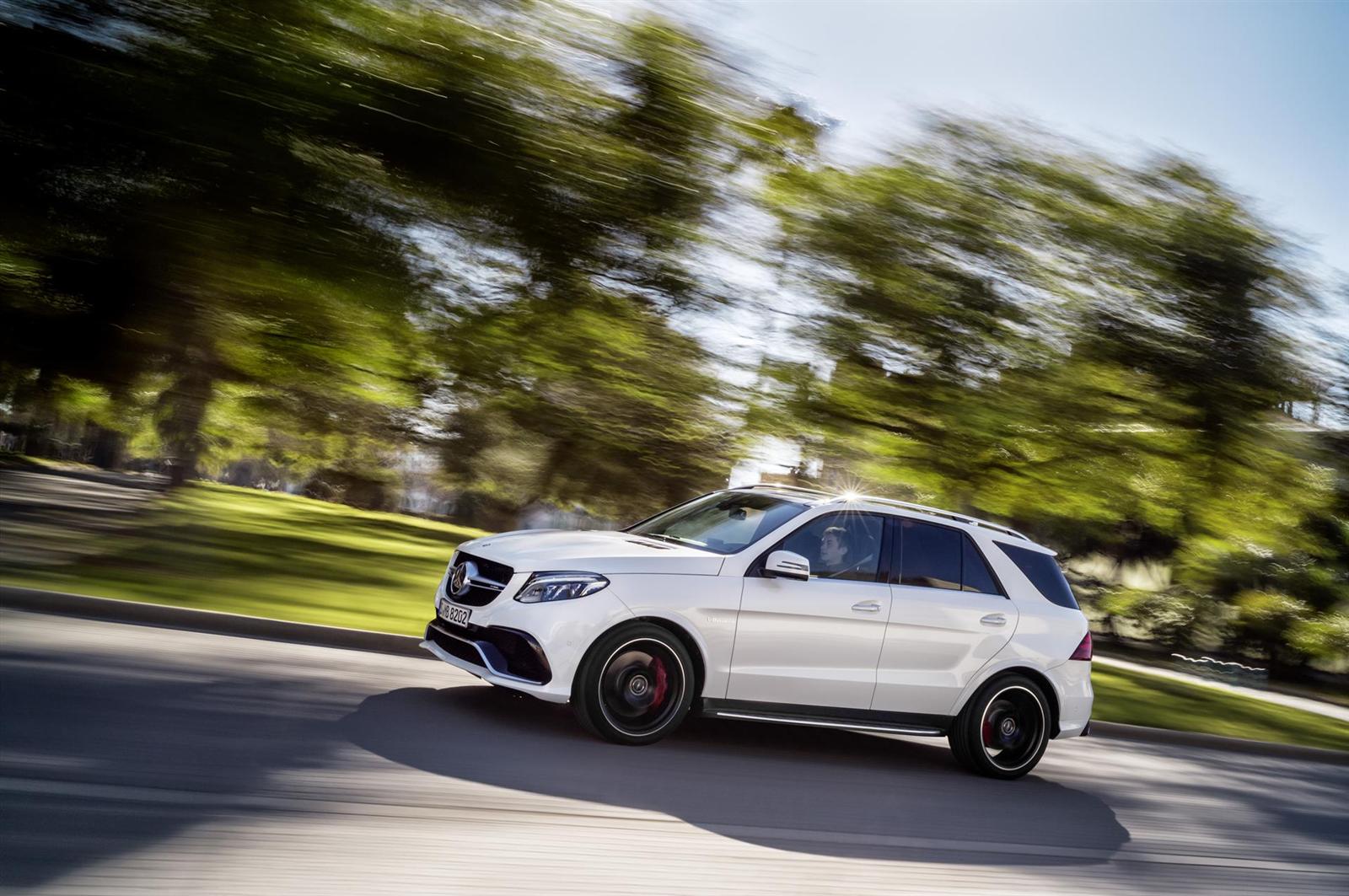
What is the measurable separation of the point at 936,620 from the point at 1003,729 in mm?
1100

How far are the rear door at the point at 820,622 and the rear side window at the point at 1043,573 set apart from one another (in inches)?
50.4

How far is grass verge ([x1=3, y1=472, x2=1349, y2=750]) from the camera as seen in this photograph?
1112 cm

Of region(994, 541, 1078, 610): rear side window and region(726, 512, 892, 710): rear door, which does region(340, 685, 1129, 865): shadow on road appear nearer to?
region(726, 512, 892, 710): rear door

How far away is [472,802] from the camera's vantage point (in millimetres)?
5766

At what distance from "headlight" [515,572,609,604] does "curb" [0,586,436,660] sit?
313 cm

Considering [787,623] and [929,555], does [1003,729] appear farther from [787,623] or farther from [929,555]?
[787,623]

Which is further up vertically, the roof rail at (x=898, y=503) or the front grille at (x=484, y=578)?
the roof rail at (x=898, y=503)

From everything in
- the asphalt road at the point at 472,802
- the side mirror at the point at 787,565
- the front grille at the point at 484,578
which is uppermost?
the side mirror at the point at 787,565

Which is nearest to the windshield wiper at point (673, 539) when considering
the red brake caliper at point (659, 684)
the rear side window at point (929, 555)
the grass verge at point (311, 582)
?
the red brake caliper at point (659, 684)

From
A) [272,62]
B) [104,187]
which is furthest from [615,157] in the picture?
[104,187]

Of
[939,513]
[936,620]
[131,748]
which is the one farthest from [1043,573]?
[131,748]

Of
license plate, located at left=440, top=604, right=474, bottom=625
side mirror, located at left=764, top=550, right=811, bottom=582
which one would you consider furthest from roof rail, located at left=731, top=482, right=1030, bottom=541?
license plate, located at left=440, top=604, right=474, bottom=625

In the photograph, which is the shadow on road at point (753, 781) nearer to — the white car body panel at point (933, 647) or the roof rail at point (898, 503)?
the white car body panel at point (933, 647)

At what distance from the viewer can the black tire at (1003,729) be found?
332 inches
